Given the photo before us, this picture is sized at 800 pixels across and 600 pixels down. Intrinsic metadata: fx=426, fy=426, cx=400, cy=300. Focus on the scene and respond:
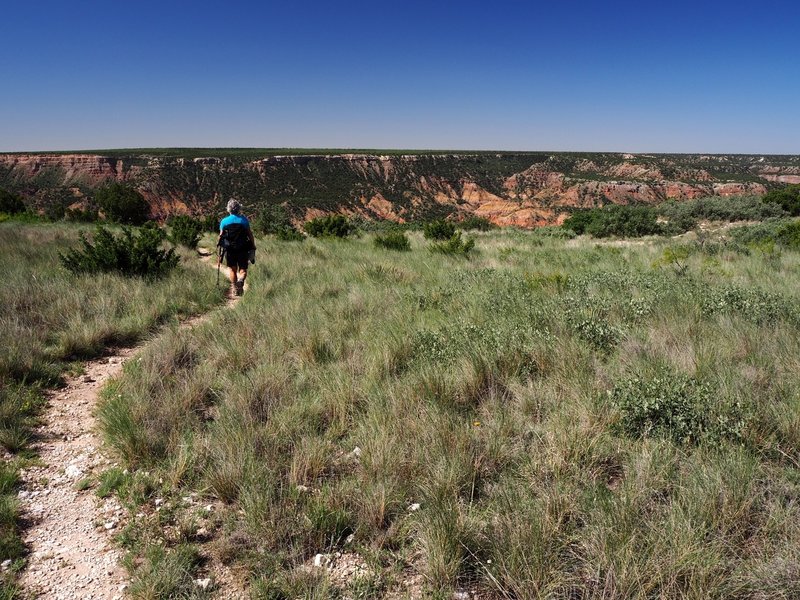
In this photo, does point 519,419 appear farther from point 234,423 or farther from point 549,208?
point 549,208

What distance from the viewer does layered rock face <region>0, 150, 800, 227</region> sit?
7375 cm

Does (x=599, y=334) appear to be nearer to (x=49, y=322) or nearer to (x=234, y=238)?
(x=234, y=238)

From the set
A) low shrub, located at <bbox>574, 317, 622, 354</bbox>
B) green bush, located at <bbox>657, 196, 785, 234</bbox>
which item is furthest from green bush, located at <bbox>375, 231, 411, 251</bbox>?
green bush, located at <bbox>657, 196, 785, 234</bbox>

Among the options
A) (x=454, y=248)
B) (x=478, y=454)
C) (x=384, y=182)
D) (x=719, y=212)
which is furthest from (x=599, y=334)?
(x=384, y=182)

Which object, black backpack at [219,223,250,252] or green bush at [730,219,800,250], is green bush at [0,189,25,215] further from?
green bush at [730,219,800,250]

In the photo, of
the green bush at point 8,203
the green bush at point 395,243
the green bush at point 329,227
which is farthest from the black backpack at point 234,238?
the green bush at point 8,203

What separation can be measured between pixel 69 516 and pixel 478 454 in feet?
7.83

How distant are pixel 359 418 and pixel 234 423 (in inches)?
34.6

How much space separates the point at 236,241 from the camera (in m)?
Answer: 7.73

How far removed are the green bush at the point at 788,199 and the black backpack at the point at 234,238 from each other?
24.2 meters

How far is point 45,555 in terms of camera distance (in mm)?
2150

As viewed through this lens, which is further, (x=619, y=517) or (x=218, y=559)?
(x=218, y=559)

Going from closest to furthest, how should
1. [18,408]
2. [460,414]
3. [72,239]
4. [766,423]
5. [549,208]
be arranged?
[766,423] → [460,414] → [18,408] → [72,239] → [549,208]

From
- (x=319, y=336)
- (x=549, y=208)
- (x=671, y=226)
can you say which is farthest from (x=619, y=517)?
(x=549, y=208)
